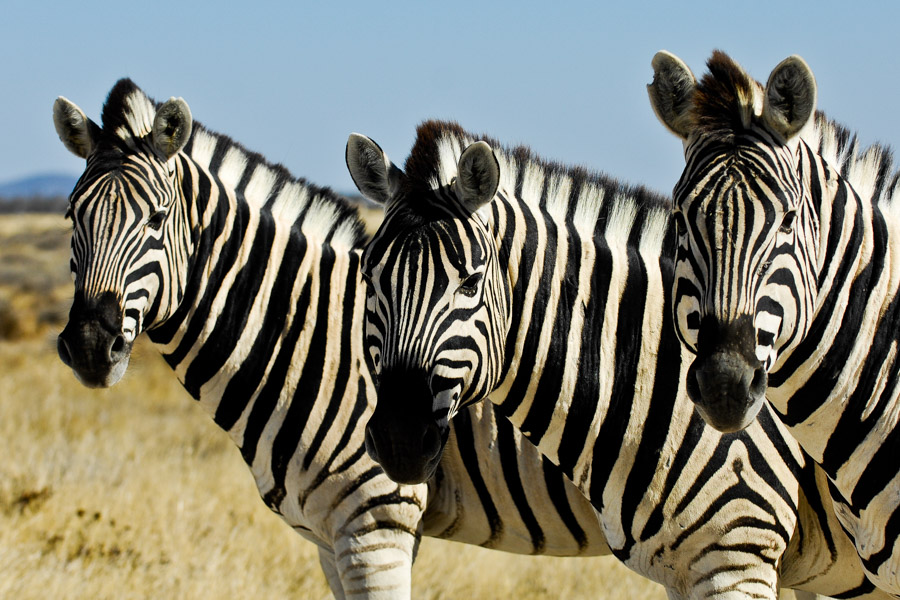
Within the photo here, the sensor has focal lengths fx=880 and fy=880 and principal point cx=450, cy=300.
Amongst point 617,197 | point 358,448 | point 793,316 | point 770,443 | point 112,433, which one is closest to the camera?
point 793,316

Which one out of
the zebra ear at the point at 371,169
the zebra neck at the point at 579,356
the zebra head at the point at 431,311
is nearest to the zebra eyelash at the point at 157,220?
the zebra ear at the point at 371,169

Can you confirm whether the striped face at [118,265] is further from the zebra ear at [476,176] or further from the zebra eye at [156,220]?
the zebra ear at [476,176]

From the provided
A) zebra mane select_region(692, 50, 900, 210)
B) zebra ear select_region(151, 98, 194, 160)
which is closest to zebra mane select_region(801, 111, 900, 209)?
zebra mane select_region(692, 50, 900, 210)

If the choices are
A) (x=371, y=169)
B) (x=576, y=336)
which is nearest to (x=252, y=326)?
(x=371, y=169)

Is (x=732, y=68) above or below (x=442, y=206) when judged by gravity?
above

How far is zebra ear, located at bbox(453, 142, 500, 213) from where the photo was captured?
3.37 meters

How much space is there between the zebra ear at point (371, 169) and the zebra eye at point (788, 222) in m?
1.54

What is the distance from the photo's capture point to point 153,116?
4617 mm

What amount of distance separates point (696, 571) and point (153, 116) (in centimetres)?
345

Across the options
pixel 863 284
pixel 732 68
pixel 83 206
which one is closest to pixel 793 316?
pixel 863 284

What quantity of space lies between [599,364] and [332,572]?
2.05 m

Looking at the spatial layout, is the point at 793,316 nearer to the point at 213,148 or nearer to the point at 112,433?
the point at 213,148

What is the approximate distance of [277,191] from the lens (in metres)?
4.91

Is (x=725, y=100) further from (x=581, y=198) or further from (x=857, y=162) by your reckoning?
(x=581, y=198)
